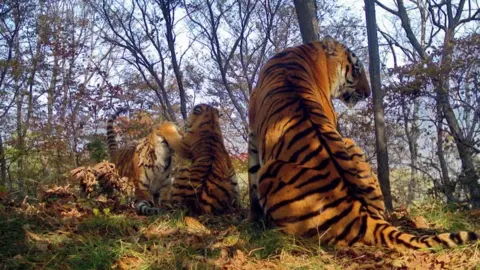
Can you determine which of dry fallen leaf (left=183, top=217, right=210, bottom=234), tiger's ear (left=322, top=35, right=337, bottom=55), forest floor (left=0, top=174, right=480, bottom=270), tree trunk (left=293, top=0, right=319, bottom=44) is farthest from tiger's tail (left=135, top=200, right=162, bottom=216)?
tree trunk (left=293, top=0, right=319, bottom=44)

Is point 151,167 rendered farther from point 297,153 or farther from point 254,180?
point 297,153

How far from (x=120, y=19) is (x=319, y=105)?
10.8 metres

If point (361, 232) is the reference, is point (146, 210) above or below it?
above

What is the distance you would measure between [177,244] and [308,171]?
1.19m

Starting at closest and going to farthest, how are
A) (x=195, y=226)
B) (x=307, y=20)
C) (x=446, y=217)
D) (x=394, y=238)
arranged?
(x=394, y=238)
(x=195, y=226)
(x=446, y=217)
(x=307, y=20)

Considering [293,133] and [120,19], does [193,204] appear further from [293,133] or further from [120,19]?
[120,19]

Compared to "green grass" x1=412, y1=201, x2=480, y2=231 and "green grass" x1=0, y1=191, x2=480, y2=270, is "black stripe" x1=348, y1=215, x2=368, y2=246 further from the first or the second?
"green grass" x1=412, y1=201, x2=480, y2=231

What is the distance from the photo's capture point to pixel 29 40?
52.5ft

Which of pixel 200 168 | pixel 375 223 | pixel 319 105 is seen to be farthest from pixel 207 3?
pixel 375 223

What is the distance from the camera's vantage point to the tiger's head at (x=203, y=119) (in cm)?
694

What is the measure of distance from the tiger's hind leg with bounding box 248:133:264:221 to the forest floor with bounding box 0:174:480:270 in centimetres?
14

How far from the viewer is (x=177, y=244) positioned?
3803 mm

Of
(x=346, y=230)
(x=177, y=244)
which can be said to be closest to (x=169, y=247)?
(x=177, y=244)

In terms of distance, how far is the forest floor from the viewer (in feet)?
11.1
